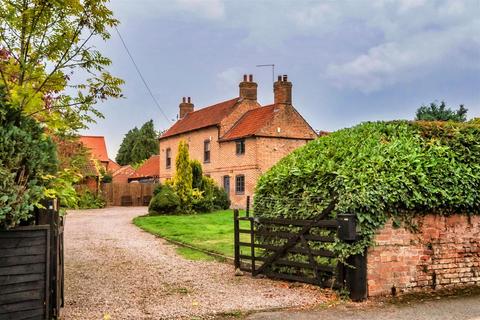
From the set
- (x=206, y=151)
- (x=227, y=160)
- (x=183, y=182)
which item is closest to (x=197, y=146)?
(x=206, y=151)

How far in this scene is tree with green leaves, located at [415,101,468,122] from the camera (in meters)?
29.3

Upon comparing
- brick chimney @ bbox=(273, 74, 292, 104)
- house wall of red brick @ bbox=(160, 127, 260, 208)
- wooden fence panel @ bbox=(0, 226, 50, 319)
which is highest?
brick chimney @ bbox=(273, 74, 292, 104)

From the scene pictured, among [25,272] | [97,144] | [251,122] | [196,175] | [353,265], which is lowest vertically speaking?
[353,265]

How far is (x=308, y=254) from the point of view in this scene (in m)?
8.54

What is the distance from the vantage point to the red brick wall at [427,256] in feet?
26.1

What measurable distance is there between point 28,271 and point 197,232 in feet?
38.5

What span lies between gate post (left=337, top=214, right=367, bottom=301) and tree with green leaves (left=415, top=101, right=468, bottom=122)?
23.3m

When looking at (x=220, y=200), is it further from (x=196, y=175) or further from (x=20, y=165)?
(x=20, y=165)

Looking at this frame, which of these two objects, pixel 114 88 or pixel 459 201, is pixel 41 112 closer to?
pixel 114 88

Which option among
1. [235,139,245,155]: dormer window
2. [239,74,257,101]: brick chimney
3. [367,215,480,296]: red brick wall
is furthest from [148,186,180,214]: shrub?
[367,215,480,296]: red brick wall

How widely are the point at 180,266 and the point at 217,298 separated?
3470 mm

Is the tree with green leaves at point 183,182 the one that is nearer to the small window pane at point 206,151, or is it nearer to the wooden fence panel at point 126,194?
the small window pane at point 206,151

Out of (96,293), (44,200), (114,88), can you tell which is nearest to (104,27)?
(114,88)

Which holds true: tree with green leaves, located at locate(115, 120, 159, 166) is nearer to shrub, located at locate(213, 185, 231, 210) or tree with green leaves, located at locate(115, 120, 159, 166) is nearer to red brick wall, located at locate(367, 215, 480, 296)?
shrub, located at locate(213, 185, 231, 210)
